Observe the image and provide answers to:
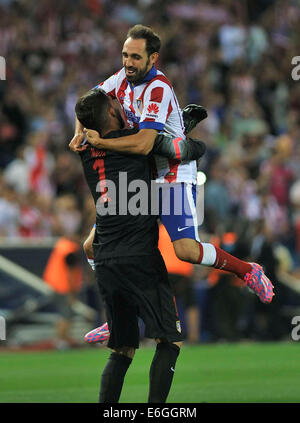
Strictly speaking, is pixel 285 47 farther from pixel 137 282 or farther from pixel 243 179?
pixel 137 282

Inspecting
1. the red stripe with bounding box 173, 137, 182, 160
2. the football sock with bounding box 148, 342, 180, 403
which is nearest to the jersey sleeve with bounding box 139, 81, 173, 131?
the red stripe with bounding box 173, 137, 182, 160

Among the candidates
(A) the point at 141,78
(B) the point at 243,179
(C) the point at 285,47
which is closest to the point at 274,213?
(B) the point at 243,179

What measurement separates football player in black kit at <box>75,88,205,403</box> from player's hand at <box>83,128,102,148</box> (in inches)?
3.2

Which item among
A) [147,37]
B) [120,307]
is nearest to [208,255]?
[120,307]

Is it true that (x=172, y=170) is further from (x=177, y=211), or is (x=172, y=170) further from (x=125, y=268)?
(x=125, y=268)

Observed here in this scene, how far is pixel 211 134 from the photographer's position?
19.4 meters

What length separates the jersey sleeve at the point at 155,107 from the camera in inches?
271

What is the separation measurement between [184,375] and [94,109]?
16.4ft

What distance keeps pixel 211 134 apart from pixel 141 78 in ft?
40.6

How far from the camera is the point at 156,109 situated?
6.89m

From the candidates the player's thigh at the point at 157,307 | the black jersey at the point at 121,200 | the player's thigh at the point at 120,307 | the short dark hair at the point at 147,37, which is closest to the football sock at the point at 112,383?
the player's thigh at the point at 120,307

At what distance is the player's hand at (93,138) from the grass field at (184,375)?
2712 mm

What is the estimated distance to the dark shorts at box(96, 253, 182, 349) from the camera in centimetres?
663

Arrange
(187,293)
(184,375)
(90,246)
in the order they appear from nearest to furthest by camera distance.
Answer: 1. (90,246)
2. (184,375)
3. (187,293)
